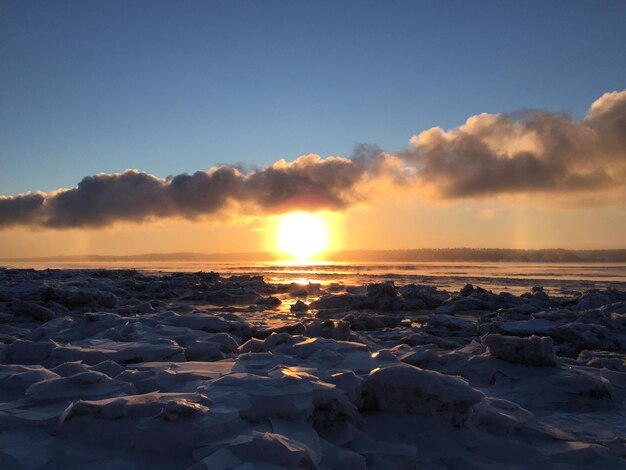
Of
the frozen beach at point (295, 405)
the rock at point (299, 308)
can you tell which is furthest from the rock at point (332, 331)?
the rock at point (299, 308)

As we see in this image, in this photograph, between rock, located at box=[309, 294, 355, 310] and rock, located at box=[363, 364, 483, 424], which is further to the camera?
rock, located at box=[309, 294, 355, 310]

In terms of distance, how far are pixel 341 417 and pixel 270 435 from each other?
0.88 m

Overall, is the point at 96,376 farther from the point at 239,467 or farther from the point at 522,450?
the point at 522,450

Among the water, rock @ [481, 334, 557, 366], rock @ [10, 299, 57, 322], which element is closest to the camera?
rock @ [481, 334, 557, 366]

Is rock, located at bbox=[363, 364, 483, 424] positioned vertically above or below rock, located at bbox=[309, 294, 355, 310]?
above

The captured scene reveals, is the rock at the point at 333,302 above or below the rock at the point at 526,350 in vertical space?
below

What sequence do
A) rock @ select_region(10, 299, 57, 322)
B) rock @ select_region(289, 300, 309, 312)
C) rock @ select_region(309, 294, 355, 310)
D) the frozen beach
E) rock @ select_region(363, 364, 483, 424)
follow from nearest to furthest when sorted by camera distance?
the frozen beach < rock @ select_region(363, 364, 483, 424) < rock @ select_region(10, 299, 57, 322) < rock @ select_region(289, 300, 309, 312) < rock @ select_region(309, 294, 355, 310)

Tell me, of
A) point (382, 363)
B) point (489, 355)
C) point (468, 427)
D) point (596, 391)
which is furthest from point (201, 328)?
point (596, 391)

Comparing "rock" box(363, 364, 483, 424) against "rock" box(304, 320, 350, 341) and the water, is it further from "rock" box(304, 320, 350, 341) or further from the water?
the water

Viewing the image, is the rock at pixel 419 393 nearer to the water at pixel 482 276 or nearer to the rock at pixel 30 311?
the rock at pixel 30 311

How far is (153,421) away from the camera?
105 inches

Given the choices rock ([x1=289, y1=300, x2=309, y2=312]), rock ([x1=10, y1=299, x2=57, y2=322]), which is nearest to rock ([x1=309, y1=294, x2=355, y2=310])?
rock ([x1=289, y1=300, x2=309, y2=312])

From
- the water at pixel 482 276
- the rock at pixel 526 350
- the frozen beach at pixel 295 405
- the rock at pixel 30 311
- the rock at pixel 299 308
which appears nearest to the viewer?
the frozen beach at pixel 295 405

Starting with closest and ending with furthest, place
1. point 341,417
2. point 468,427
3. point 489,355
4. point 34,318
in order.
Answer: point 341,417 → point 468,427 → point 489,355 → point 34,318
